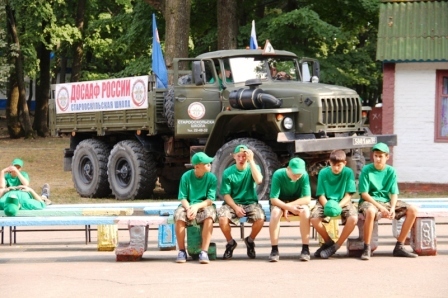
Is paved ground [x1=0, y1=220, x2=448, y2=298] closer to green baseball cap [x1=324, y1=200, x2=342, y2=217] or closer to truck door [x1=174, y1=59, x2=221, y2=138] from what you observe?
green baseball cap [x1=324, y1=200, x2=342, y2=217]

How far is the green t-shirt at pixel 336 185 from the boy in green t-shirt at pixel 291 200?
0.21 meters

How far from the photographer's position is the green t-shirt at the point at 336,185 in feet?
42.8

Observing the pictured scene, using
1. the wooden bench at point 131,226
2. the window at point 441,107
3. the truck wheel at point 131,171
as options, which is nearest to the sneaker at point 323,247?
the wooden bench at point 131,226

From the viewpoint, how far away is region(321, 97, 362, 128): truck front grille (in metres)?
20.2

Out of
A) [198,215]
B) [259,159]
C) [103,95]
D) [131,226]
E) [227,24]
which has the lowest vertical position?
[131,226]

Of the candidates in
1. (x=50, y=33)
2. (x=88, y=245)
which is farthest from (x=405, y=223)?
(x=50, y=33)

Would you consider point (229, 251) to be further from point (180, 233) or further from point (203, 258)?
point (180, 233)

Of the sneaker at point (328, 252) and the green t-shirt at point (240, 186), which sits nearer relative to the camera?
the sneaker at point (328, 252)

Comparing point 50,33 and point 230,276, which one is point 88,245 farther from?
point 50,33

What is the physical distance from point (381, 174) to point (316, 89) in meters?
7.14

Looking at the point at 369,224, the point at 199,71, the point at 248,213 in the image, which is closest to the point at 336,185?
the point at 369,224

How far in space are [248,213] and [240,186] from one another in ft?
1.15

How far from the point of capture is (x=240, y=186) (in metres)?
13.2

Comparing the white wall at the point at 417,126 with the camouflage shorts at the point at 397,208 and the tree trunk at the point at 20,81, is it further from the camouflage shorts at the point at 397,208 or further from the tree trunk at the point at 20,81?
the tree trunk at the point at 20,81
